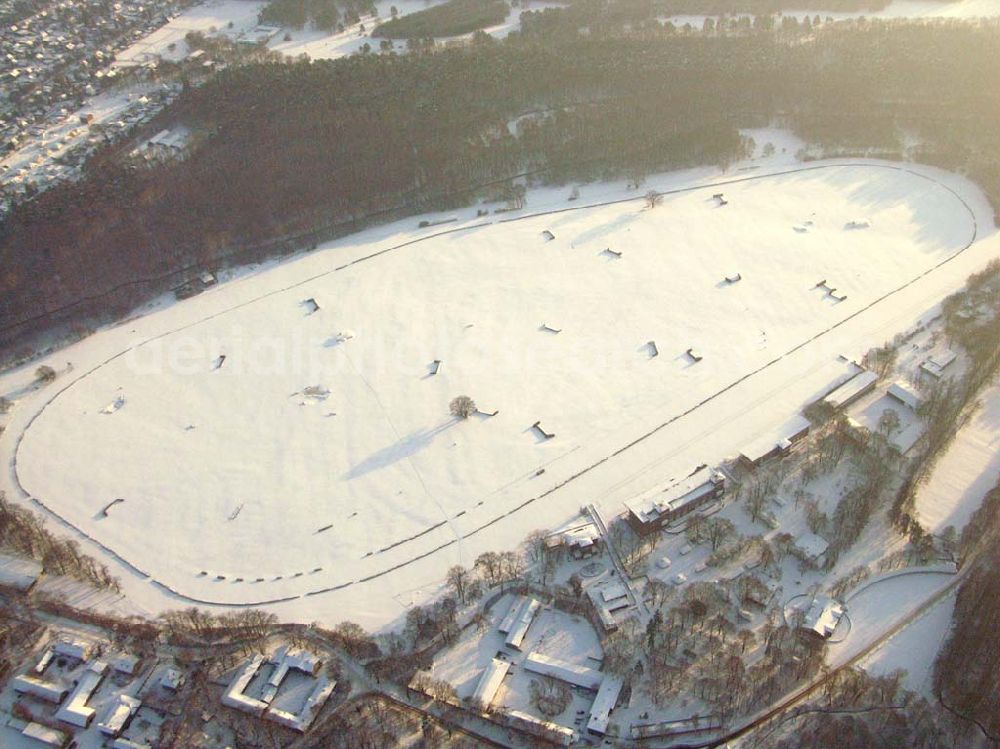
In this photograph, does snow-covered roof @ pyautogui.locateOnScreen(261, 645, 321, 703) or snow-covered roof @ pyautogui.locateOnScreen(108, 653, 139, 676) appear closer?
snow-covered roof @ pyautogui.locateOnScreen(261, 645, 321, 703)

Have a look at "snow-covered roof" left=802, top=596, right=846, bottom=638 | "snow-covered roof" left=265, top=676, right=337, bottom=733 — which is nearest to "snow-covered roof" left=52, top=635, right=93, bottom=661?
"snow-covered roof" left=265, top=676, right=337, bottom=733

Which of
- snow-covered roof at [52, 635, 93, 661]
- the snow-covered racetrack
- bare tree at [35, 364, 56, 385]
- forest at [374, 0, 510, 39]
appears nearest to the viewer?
snow-covered roof at [52, 635, 93, 661]

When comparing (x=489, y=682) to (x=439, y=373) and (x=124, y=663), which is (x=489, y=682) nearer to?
(x=124, y=663)

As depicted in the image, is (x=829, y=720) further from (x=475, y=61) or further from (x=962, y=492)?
(x=475, y=61)

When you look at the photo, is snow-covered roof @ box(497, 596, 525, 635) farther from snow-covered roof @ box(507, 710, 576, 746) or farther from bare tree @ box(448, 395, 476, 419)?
bare tree @ box(448, 395, 476, 419)

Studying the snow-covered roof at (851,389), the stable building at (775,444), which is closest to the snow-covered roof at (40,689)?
the stable building at (775,444)

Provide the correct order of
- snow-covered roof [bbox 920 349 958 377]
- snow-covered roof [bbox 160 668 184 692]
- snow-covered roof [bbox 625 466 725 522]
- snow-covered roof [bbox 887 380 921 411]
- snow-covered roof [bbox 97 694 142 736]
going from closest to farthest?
snow-covered roof [bbox 97 694 142 736] < snow-covered roof [bbox 160 668 184 692] < snow-covered roof [bbox 625 466 725 522] < snow-covered roof [bbox 887 380 921 411] < snow-covered roof [bbox 920 349 958 377]

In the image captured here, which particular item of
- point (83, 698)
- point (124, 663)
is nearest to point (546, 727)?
point (124, 663)
